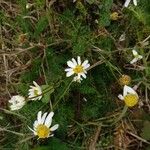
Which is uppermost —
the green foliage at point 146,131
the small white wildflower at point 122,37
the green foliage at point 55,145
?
the small white wildflower at point 122,37

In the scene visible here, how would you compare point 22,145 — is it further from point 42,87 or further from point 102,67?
point 102,67

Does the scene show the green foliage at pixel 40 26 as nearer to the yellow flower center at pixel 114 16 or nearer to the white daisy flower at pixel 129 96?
the yellow flower center at pixel 114 16

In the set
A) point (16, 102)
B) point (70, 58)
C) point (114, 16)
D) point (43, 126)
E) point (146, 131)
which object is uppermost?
point (114, 16)

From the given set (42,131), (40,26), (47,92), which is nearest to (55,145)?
(42,131)

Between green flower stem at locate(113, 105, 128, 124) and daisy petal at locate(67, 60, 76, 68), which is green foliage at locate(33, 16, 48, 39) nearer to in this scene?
daisy petal at locate(67, 60, 76, 68)

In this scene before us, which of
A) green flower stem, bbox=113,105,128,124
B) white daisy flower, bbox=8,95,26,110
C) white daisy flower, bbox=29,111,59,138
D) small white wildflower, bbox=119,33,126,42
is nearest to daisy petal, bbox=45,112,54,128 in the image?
white daisy flower, bbox=29,111,59,138

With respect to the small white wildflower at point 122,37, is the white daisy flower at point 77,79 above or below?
below

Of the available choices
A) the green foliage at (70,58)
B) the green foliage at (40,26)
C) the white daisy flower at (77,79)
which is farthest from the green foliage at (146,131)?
the green foliage at (40,26)

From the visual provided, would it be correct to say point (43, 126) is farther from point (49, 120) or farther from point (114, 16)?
point (114, 16)
